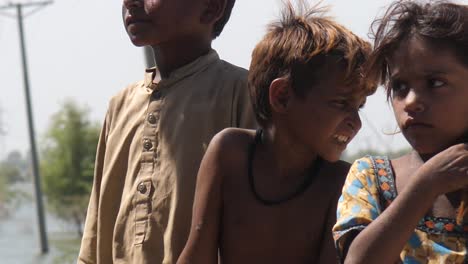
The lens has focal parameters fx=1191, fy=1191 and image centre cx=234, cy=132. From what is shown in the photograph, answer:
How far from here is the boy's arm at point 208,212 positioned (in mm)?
3105

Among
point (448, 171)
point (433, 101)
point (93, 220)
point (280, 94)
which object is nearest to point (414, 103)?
point (433, 101)

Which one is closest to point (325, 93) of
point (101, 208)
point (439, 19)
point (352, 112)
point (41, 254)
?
point (352, 112)

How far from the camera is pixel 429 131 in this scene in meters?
2.42

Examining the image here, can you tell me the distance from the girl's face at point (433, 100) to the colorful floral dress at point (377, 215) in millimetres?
136

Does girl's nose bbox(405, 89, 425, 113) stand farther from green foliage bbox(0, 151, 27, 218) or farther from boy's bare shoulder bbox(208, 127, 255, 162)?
green foliage bbox(0, 151, 27, 218)

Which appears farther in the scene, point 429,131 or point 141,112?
point 141,112

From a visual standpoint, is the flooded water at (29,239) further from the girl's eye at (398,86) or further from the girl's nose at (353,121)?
the girl's eye at (398,86)

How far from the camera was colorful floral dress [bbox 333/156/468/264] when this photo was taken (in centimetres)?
242

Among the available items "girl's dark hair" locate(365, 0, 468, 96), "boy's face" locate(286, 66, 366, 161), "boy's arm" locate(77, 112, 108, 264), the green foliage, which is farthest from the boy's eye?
the green foliage

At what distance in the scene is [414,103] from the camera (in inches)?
94.7

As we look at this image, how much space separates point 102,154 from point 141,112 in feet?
0.78

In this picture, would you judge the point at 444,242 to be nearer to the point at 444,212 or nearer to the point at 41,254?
the point at 444,212

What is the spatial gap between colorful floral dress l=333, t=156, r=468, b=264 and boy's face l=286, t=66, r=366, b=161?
0.39 m

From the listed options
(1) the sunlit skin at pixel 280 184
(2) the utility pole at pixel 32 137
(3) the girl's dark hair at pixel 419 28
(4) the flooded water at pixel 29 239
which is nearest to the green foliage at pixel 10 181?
(4) the flooded water at pixel 29 239
